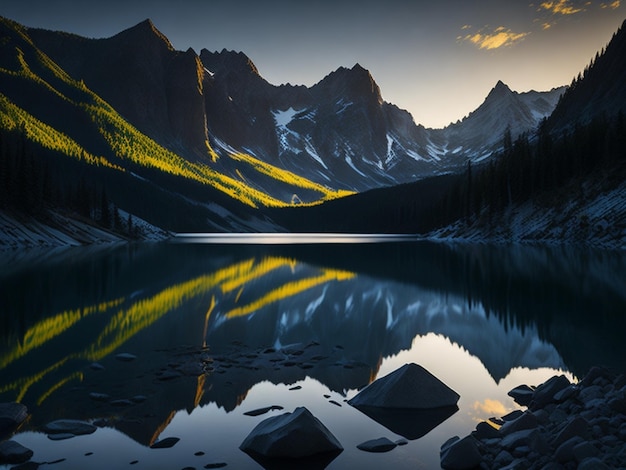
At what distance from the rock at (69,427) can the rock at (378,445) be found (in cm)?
647

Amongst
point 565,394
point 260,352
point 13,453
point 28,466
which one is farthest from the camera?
point 260,352

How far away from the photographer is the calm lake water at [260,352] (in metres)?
11.0

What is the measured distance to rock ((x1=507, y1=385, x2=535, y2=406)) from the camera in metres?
13.5

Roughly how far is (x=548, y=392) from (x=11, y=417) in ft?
46.2

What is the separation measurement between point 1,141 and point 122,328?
101 m

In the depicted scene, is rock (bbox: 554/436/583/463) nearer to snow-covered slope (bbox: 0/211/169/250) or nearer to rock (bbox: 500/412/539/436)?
rock (bbox: 500/412/539/436)

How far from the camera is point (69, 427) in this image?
36.4 ft

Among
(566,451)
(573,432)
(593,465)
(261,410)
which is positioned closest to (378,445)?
(261,410)

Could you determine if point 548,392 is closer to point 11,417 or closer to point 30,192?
point 11,417

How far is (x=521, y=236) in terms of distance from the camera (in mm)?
109750

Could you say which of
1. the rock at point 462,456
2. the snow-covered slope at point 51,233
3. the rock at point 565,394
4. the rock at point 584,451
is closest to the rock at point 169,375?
the rock at point 462,456

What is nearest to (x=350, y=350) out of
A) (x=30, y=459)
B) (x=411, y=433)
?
(x=411, y=433)

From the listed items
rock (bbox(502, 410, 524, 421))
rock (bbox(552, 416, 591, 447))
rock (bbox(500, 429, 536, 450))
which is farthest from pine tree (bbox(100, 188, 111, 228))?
rock (bbox(552, 416, 591, 447))

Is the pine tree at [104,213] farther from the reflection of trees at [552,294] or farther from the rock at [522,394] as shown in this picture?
the rock at [522,394]
